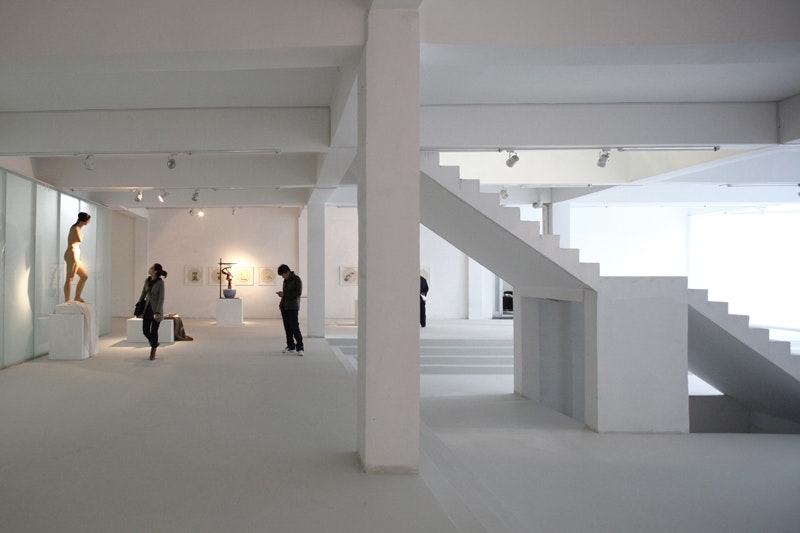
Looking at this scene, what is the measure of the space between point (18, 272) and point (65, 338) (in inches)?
60.3

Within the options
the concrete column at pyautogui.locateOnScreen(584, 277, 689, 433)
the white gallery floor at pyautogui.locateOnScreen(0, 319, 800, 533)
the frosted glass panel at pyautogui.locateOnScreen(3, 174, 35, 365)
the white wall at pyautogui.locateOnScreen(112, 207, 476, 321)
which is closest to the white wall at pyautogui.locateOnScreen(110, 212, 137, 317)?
the white wall at pyautogui.locateOnScreen(112, 207, 476, 321)

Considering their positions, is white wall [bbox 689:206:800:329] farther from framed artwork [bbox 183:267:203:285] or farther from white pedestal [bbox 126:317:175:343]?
white pedestal [bbox 126:317:175:343]

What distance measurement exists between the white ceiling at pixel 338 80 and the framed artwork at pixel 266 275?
1124 cm

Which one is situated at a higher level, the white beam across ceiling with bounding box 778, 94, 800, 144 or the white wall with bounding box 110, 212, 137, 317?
the white beam across ceiling with bounding box 778, 94, 800, 144

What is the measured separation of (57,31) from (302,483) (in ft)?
13.5

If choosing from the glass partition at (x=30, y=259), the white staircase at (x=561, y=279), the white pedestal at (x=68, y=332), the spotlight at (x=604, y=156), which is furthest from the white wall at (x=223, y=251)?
the spotlight at (x=604, y=156)

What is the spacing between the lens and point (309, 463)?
17.9 ft

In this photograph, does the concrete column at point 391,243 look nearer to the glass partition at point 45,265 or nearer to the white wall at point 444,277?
the glass partition at point 45,265

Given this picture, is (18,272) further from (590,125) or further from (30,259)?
(590,125)

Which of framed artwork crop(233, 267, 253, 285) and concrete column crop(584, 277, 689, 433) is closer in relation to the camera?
concrete column crop(584, 277, 689, 433)

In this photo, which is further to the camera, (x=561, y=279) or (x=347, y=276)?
(x=347, y=276)

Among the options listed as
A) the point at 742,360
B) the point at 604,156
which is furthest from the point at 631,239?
the point at 604,156

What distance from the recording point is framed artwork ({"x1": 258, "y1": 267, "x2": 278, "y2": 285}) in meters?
24.2

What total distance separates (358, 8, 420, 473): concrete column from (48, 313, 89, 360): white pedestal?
8.94 metres
